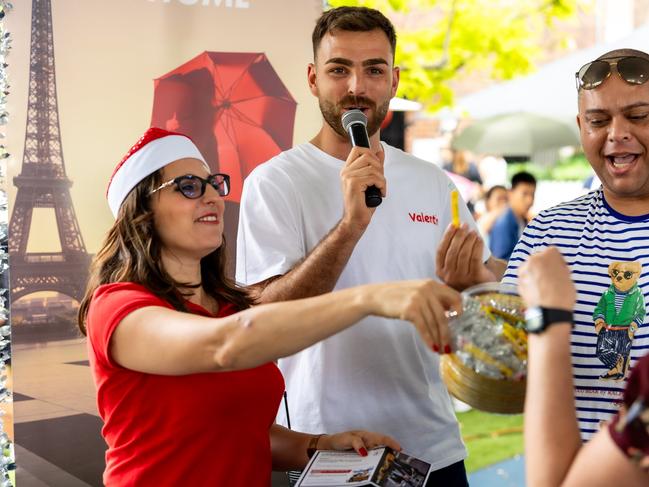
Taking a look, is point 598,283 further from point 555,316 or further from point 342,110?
point 342,110

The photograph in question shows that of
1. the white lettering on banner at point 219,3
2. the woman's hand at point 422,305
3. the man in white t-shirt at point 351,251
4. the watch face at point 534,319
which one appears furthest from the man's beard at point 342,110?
the watch face at point 534,319

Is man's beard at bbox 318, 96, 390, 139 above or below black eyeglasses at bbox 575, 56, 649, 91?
below

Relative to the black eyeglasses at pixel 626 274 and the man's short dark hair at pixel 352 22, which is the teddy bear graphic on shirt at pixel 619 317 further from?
the man's short dark hair at pixel 352 22

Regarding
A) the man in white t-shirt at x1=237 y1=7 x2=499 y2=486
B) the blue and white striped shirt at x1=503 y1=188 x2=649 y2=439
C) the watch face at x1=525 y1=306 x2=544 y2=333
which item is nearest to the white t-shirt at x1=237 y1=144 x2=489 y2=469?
the man in white t-shirt at x1=237 y1=7 x2=499 y2=486

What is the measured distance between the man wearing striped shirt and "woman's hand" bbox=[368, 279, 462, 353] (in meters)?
0.57

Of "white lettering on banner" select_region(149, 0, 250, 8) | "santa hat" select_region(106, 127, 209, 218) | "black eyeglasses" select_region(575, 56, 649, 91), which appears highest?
"white lettering on banner" select_region(149, 0, 250, 8)

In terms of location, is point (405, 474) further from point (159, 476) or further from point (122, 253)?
point (122, 253)

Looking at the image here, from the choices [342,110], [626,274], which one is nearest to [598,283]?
[626,274]

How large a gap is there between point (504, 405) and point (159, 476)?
0.73 metres

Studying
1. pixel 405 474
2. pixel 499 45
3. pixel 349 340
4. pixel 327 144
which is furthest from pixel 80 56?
pixel 499 45

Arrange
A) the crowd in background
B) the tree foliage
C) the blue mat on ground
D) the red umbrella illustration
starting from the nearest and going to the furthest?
1. the red umbrella illustration
2. the blue mat on ground
3. the tree foliage
4. the crowd in background

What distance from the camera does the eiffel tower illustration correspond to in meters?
2.52

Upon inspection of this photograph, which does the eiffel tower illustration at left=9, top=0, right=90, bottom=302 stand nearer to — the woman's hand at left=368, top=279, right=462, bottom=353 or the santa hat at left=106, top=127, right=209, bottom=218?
the santa hat at left=106, top=127, right=209, bottom=218

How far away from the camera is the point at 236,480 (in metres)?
1.82
